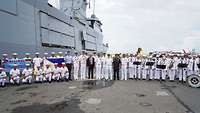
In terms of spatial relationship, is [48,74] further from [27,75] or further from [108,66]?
[108,66]

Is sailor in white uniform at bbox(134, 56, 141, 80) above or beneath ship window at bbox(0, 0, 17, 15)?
beneath

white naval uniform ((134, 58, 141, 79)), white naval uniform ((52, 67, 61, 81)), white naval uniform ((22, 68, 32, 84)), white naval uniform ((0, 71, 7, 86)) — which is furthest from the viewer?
white naval uniform ((134, 58, 141, 79))

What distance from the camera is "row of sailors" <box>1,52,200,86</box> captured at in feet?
55.2

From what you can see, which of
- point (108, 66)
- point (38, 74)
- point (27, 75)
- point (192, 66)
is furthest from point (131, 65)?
point (27, 75)

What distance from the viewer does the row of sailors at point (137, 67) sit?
55.2 feet

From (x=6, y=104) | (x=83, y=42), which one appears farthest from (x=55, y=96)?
(x=83, y=42)

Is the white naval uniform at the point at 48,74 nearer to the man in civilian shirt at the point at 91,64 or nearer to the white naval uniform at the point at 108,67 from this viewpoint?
the man in civilian shirt at the point at 91,64

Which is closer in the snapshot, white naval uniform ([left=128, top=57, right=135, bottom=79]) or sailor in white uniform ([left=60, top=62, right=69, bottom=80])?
sailor in white uniform ([left=60, top=62, right=69, bottom=80])

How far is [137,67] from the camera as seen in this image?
17656mm

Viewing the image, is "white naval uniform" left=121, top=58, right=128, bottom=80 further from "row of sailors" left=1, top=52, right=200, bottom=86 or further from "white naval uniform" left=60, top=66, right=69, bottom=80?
"white naval uniform" left=60, top=66, right=69, bottom=80

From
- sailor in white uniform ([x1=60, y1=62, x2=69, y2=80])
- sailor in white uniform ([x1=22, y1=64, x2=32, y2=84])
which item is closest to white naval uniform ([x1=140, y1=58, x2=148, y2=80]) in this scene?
sailor in white uniform ([x1=60, y1=62, x2=69, y2=80])

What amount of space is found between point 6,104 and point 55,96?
2109mm

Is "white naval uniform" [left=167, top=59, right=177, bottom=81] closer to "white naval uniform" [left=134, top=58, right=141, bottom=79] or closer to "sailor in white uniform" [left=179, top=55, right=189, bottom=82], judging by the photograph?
"sailor in white uniform" [left=179, top=55, right=189, bottom=82]

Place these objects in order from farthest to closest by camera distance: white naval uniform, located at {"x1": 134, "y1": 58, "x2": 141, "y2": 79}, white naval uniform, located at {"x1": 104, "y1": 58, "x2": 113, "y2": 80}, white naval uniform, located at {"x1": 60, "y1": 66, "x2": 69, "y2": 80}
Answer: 1. white naval uniform, located at {"x1": 134, "y1": 58, "x2": 141, "y2": 79}
2. white naval uniform, located at {"x1": 104, "y1": 58, "x2": 113, "y2": 80}
3. white naval uniform, located at {"x1": 60, "y1": 66, "x2": 69, "y2": 80}
